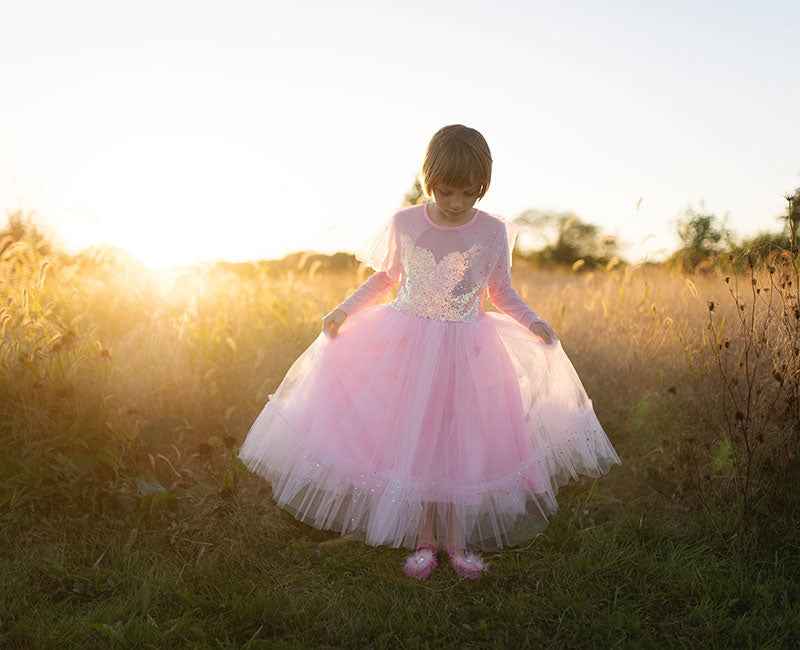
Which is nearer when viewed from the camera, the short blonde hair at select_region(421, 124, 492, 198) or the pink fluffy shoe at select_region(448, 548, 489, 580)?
the short blonde hair at select_region(421, 124, 492, 198)

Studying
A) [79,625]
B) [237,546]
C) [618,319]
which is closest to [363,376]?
[237,546]

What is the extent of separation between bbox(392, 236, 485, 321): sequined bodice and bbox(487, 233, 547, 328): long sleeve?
4.4 inches

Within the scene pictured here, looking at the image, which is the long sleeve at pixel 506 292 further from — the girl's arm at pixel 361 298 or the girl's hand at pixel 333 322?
the girl's hand at pixel 333 322

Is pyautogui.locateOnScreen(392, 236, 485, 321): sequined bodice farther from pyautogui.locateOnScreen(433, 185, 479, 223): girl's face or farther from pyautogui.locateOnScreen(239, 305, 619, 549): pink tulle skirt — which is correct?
pyautogui.locateOnScreen(433, 185, 479, 223): girl's face

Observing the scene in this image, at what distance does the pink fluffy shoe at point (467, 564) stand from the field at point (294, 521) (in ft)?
0.27

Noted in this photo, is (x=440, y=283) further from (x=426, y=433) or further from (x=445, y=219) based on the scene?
(x=426, y=433)

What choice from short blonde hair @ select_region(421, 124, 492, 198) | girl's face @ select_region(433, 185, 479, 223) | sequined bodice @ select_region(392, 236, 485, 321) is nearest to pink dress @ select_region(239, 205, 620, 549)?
sequined bodice @ select_region(392, 236, 485, 321)

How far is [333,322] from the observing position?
9.29ft

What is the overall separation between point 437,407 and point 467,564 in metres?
0.76

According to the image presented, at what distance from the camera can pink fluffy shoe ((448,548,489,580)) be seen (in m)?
2.59

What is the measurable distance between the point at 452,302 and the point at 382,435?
0.74 metres

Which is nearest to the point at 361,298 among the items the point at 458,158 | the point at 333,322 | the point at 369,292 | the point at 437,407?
the point at 369,292

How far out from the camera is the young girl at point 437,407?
101 inches

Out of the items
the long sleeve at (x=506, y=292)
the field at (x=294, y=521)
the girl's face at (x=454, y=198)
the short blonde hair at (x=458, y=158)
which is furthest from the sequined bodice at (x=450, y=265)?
the field at (x=294, y=521)
